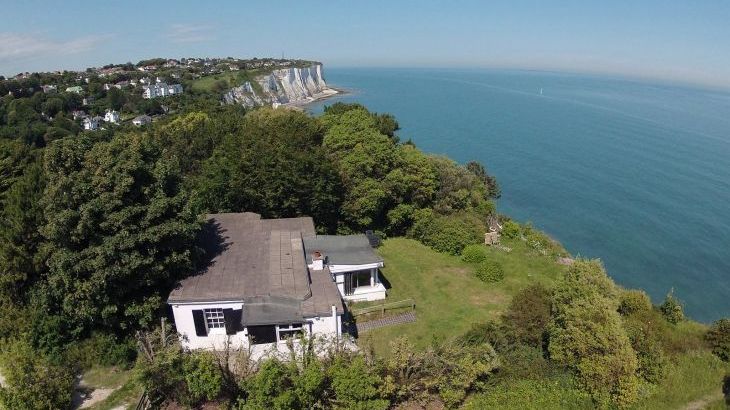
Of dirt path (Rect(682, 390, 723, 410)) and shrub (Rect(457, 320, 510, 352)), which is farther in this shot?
shrub (Rect(457, 320, 510, 352))

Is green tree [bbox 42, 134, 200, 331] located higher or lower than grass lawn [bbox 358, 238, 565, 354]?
higher

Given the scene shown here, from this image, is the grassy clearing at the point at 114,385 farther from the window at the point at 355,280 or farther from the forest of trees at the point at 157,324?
the window at the point at 355,280

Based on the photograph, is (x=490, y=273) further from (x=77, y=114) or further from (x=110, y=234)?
(x=77, y=114)

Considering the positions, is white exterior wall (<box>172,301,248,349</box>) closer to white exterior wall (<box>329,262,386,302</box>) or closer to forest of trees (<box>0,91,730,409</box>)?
forest of trees (<box>0,91,730,409</box>)

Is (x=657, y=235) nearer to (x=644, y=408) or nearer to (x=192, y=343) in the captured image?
(x=644, y=408)

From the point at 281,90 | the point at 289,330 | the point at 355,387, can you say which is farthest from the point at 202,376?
the point at 281,90

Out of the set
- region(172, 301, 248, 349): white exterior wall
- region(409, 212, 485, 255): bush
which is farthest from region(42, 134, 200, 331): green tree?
region(409, 212, 485, 255): bush

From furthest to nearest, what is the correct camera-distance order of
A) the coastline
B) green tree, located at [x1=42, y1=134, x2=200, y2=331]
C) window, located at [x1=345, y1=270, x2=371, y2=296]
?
the coastline
window, located at [x1=345, y1=270, x2=371, y2=296]
green tree, located at [x1=42, y1=134, x2=200, y2=331]
